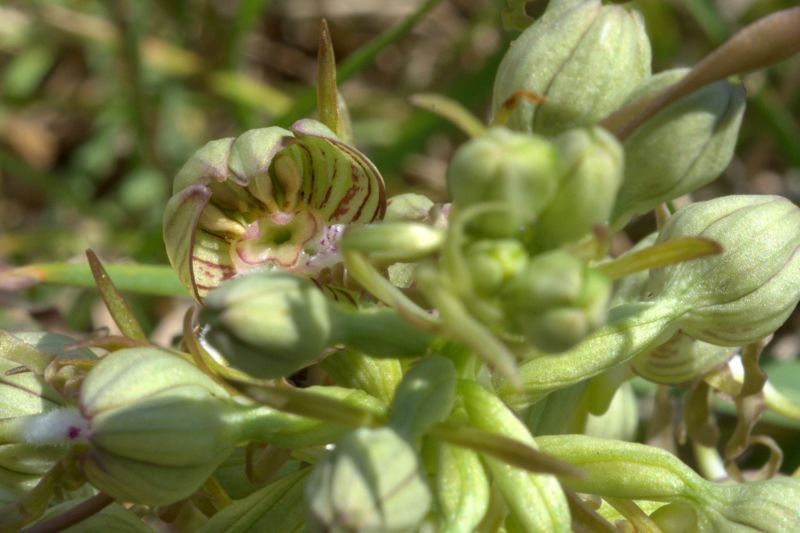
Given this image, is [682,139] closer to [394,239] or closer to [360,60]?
[394,239]

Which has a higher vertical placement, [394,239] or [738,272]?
[394,239]

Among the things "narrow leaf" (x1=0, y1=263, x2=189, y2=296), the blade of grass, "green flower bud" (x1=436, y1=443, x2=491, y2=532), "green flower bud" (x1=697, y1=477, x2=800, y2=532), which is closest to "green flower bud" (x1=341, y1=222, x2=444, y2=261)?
"green flower bud" (x1=436, y1=443, x2=491, y2=532)

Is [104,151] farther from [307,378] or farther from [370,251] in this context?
[370,251]

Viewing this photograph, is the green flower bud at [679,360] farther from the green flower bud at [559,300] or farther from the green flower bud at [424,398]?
the green flower bud at [559,300]

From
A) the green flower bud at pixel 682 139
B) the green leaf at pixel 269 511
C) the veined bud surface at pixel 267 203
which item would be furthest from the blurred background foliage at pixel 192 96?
the green flower bud at pixel 682 139

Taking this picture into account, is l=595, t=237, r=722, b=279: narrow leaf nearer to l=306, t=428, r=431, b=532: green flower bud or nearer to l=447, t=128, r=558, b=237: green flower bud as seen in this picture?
l=447, t=128, r=558, b=237: green flower bud

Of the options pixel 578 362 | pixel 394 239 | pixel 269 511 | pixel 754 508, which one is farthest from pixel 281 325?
pixel 754 508

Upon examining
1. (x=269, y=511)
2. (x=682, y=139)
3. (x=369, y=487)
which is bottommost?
(x=269, y=511)
